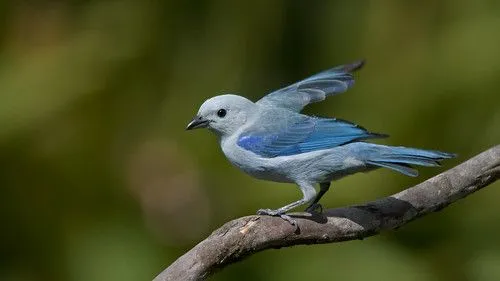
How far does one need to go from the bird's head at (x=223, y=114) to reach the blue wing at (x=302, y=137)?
5 centimetres

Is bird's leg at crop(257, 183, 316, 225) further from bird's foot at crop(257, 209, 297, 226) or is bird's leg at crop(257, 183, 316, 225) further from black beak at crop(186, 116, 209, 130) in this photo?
black beak at crop(186, 116, 209, 130)

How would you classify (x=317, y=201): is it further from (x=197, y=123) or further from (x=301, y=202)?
(x=197, y=123)

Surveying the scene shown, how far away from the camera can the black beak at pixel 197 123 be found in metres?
2.38

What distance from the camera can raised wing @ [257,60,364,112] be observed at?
255 cm

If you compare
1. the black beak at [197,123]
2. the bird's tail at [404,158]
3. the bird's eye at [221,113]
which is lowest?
the bird's tail at [404,158]

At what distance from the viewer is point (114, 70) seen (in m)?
3.58

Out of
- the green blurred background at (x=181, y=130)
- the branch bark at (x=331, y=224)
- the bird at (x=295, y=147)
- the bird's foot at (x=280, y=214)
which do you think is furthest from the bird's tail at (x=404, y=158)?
the green blurred background at (x=181, y=130)

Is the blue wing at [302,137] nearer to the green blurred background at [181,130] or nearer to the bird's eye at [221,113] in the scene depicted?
the bird's eye at [221,113]

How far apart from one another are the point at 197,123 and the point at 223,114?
0.08 meters

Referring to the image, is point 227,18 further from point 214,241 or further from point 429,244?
point 214,241

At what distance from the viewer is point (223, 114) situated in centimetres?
241

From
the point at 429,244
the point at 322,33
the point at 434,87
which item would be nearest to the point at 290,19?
the point at 322,33

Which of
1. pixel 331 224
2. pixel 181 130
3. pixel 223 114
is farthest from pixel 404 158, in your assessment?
pixel 181 130

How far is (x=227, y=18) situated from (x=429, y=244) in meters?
1.26
